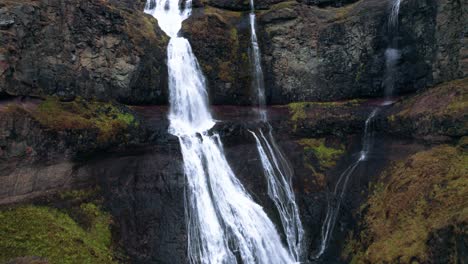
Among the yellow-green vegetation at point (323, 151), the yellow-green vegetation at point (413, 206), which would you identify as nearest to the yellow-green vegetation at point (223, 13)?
the yellow-green vegetation at point (323, 151)

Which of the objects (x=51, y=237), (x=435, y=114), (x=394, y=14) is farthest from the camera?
(x=394, y=14)

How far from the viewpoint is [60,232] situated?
50.2 feet

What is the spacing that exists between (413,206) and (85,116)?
53.6ft

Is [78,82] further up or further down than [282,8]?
further down

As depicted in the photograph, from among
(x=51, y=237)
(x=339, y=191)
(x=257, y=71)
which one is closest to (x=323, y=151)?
(x=339, y=191)

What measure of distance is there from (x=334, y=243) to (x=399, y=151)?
20.5 ft

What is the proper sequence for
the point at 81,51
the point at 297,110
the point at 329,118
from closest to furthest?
the point at 81,51 → the point at 329,118 → the point at 297,110

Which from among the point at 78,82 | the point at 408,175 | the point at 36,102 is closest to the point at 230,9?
the point at 78,82

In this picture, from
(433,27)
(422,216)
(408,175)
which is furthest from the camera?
(433,27)

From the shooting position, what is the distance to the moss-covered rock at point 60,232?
563 inches

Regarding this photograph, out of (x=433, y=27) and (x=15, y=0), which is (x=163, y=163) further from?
(x=433, y=27)

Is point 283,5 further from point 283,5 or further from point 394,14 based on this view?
point 394,14

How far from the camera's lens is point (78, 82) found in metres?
20.9

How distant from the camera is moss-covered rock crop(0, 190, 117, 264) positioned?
46.9 feet
